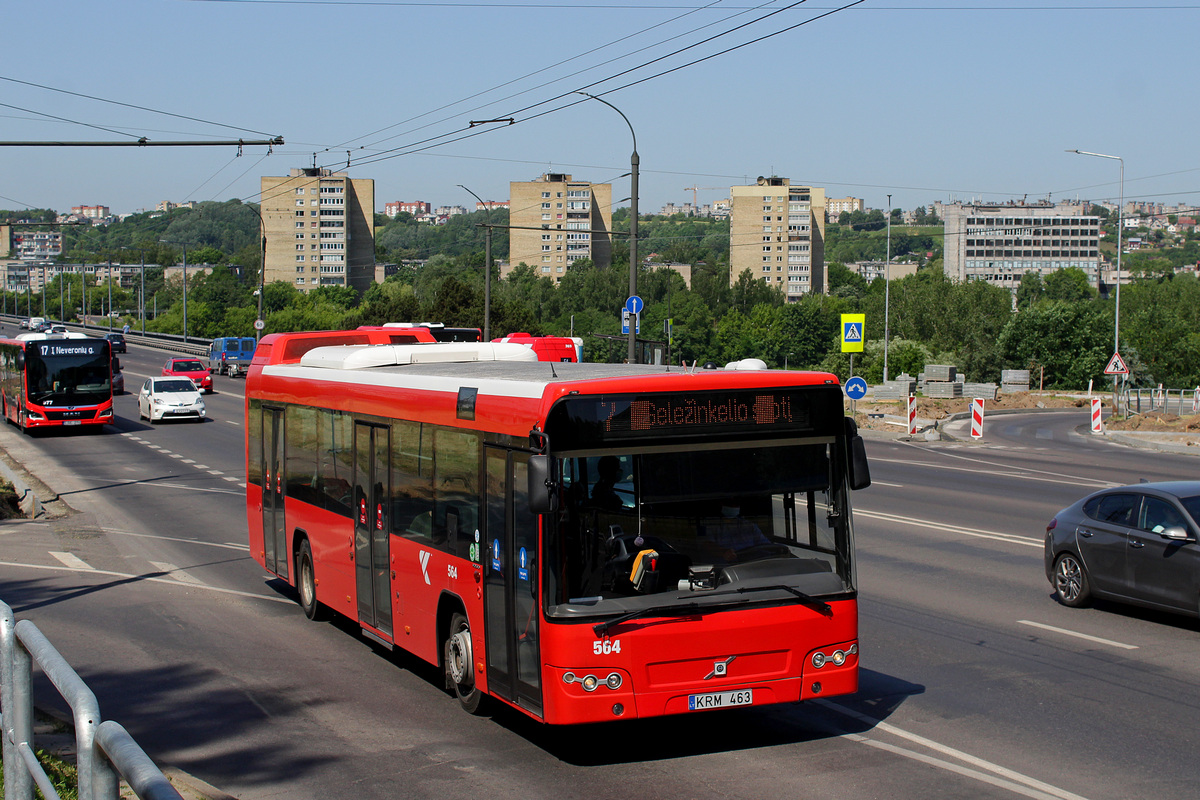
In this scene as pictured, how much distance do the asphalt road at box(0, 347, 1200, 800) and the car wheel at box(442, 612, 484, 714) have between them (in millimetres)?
145

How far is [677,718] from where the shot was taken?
7988 millimetres

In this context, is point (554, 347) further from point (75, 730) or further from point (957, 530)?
point (75, 730)

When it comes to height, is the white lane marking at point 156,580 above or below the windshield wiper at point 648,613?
below

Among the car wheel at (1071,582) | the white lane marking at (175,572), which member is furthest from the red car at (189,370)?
the car wheel at (1071,582)

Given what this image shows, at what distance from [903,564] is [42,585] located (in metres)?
10.1

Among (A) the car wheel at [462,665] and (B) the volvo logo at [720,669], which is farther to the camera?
(A) the car wheel at [462,665]

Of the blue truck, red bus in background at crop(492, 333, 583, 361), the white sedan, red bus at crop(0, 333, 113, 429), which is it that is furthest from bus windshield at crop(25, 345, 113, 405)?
the blue truck

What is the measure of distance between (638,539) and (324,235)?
6728 inches

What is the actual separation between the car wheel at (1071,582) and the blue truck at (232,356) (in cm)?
5808

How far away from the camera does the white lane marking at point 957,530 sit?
15844 millimetres

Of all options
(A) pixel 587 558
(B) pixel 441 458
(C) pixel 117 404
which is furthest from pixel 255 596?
(C) pixel 117 404

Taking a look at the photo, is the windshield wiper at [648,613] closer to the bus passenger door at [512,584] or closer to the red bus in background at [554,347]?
the bus passenger door at [512,584]

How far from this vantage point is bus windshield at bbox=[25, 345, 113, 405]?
1339 inches

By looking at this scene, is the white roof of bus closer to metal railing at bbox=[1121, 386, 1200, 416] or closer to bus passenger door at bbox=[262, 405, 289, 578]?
bus passenger door at bbox=[262, 405, 289, 578]
